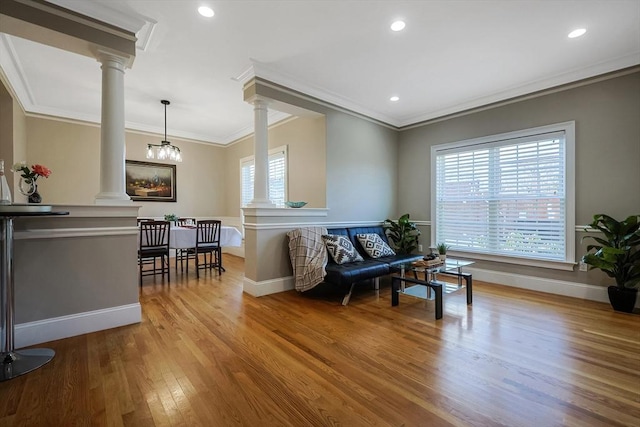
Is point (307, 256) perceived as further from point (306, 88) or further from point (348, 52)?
point (348, 52)

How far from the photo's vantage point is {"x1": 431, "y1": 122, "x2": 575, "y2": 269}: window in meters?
3.81

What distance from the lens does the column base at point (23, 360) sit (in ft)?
6.19

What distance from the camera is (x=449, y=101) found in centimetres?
457

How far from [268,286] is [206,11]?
118 inches

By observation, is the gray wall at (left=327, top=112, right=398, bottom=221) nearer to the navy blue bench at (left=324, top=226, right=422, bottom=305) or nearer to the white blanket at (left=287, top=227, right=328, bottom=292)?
the navy blue bench at (left=324, top=226, right=422, bottom=305)

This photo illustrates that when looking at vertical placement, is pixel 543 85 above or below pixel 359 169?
above

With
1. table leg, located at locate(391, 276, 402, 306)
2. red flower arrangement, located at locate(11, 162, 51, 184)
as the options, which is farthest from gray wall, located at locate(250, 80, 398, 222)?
red flower arrangement, located at locate(11, 162, 51, 184)

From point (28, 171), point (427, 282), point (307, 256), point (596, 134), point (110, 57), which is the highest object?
point (110, 57)

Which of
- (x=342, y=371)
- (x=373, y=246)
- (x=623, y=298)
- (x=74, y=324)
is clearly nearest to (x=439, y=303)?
(x=342, y=371)

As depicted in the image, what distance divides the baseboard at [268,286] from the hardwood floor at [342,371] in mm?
553

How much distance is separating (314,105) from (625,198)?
3.97 meters

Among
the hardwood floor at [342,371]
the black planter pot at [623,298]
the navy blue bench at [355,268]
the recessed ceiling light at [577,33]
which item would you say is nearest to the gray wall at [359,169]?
the navy blue bench at [355,268]

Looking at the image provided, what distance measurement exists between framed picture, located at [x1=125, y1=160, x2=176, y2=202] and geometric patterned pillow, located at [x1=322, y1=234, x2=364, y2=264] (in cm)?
439

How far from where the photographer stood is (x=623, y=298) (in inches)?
122
